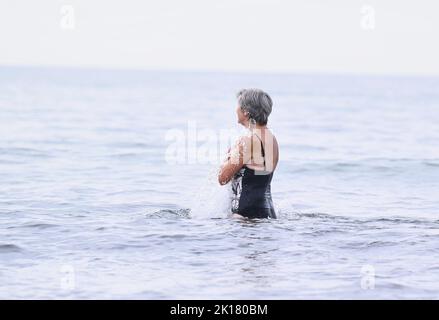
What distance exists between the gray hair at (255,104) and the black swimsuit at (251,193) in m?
0.46

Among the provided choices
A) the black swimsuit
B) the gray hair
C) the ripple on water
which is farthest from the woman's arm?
the ripple on water

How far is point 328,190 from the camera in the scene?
1762cm

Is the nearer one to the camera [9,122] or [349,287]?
[349,287]

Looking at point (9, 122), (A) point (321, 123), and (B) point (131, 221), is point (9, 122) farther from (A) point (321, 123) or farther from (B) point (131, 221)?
(B) point (131, 221)

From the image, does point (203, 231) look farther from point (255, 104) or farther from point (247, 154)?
point (255, 104)

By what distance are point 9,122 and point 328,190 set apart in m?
23.3

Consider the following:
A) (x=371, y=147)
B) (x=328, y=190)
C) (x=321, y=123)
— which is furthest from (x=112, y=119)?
(x=328, y=190)

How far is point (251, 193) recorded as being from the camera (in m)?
11.1

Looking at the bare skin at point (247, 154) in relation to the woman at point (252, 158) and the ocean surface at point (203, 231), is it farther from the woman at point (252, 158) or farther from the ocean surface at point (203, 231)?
the ocean surface at point (203, 231)

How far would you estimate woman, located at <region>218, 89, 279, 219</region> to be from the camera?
35.0 feet

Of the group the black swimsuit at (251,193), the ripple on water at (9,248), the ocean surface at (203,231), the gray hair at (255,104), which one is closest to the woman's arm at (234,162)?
the black swimsuit at (251,193)

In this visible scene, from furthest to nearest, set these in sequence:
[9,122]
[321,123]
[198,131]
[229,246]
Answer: [321,123]
[198,131]
[9,122]
[229,246]

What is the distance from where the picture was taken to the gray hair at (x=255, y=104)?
10.6 metres

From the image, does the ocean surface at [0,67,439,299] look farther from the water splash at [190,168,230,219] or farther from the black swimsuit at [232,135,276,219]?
the black swimsuit at [232,135,276,219]
